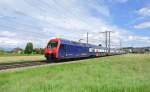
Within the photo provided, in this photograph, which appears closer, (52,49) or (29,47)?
(52,49)

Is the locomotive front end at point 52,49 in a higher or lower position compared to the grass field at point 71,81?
higher

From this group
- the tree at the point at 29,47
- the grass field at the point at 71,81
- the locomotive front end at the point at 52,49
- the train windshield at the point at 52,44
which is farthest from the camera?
the tree at the point at 29,47

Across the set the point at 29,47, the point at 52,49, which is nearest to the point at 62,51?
the point at 52,49

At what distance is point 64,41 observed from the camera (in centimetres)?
3100

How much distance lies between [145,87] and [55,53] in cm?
1929

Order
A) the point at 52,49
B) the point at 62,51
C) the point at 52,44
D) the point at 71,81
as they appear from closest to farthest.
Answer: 1. the point at 71,81
2. the point at 52,49
3. the point at 52,44
4. the point at 62,51

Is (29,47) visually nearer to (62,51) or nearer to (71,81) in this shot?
(62,51)

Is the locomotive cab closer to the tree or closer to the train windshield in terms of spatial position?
the train windshield

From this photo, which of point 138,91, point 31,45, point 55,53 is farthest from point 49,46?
point 31,45

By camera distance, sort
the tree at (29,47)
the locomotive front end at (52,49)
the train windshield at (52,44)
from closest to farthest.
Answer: the locomotive front end at (52,49), the train windshield at (52,44), the tree at (29,47)

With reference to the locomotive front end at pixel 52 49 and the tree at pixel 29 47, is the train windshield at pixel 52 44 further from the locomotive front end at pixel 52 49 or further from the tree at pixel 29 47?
the tree at pixel 29 47

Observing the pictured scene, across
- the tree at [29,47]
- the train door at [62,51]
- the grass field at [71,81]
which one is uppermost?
the tree at [29,47]

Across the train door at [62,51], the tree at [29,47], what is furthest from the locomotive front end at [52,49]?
the tree at [29,47]

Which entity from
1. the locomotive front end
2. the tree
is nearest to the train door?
the locomotive front end
